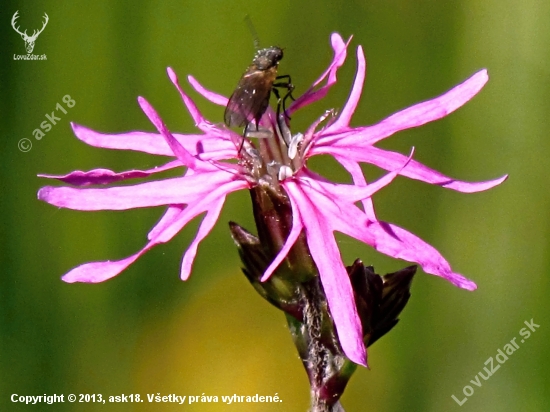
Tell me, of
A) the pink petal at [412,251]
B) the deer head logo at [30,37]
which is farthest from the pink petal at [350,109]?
the deer head logo at [30,37]

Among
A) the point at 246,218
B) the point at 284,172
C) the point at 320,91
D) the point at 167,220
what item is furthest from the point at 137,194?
the point at 246,218

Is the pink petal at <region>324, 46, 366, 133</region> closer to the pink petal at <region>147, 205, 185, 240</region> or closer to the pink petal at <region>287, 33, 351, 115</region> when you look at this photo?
the pink petal at <region>287, 33, 351, 115</region>

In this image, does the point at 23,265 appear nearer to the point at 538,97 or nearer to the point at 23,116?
the point at 23,116

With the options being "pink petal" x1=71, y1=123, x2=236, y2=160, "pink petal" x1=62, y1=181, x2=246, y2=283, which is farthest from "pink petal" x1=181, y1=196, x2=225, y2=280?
"pink petal" x1=71, y1=123, x2=236, y2=160

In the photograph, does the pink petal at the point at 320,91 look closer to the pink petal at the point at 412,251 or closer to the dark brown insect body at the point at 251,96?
the dark brown insect body at the point at 251,96

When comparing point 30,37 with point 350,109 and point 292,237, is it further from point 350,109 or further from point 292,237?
point 292,237
